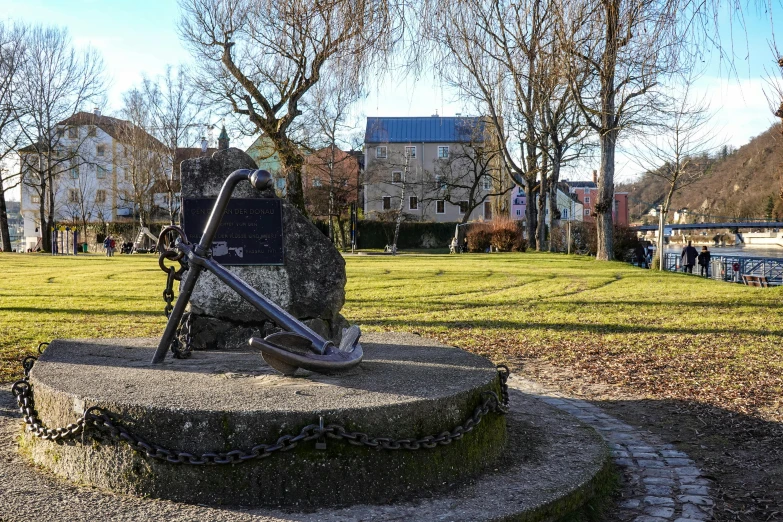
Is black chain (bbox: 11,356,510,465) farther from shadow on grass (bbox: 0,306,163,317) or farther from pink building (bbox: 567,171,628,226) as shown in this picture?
pink building (bbox: 567,171,628,226)

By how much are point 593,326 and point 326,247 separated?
560 cm

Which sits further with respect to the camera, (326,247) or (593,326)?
(593,326)

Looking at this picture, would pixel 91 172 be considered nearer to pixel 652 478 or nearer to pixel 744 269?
pixel 744 269

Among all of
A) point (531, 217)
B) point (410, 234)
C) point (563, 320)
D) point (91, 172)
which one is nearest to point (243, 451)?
point (563, 320)

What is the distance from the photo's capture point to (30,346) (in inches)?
348

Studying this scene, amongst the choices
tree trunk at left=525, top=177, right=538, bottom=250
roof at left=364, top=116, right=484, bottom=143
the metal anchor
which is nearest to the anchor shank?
the metal anchor

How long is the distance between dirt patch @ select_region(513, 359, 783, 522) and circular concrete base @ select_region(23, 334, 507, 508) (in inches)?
56.5

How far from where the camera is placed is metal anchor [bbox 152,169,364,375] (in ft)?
13.4

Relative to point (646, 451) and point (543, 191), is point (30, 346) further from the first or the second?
point (543, 191)

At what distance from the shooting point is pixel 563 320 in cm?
1151

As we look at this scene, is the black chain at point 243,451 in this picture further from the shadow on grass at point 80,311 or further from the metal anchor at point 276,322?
the shadow on grass at point 80,311

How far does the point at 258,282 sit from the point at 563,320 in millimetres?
6411

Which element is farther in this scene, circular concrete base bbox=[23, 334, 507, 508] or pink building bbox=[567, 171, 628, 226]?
pink building bbox=[567, 171, 628, 226]

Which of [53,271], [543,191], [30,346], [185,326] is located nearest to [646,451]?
[185,326]
